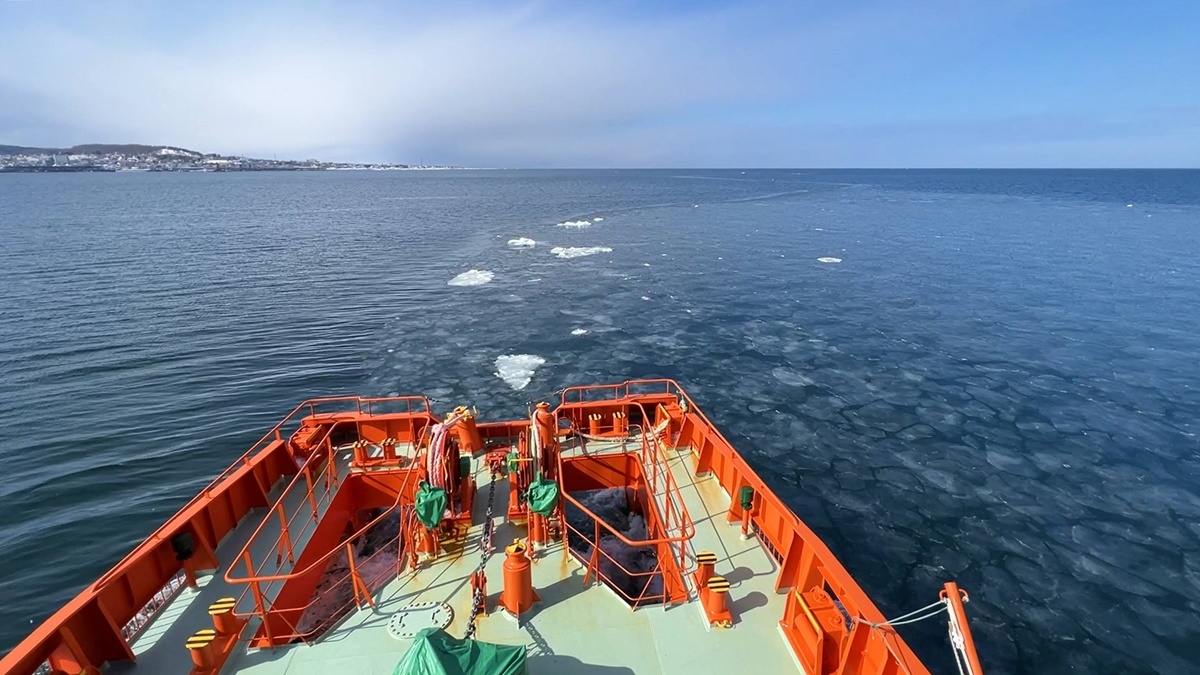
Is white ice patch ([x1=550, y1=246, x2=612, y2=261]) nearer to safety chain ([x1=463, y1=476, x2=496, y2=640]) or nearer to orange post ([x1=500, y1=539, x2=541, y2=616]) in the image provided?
safety chain ([x1=463, y1=476, x2=496, y2=640])

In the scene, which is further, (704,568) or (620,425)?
(620,425)

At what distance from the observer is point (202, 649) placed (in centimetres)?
731

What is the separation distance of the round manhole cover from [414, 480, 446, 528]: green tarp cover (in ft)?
4.15

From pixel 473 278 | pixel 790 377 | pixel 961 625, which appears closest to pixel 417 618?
pixel 961 625

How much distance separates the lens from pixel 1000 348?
85.9ft

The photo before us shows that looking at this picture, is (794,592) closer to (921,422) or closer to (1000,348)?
(921,422)

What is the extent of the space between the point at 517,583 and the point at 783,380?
17.4 m

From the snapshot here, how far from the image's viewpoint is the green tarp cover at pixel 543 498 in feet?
31.6

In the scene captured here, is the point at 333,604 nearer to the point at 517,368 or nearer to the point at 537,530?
the point at 537,530

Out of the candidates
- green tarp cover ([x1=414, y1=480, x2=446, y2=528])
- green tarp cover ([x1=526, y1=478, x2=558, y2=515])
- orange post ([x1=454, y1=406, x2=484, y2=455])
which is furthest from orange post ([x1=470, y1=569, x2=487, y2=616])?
orange post ([x1=454, y1=406, x2=484, y2=455])

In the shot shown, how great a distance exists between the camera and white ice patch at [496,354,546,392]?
74.7 ft

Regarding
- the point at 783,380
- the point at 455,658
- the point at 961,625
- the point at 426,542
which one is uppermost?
the point at 961,625

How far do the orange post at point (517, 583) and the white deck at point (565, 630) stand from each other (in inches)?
7.7

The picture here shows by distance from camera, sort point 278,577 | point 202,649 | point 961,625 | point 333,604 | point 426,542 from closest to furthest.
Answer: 1. point 961,625
2. point 278,577
3. point 202,649
4. point 426,542
5. point 333,604
